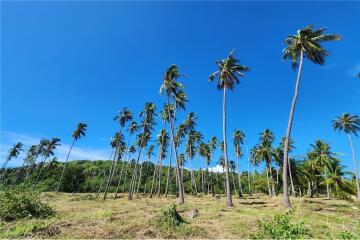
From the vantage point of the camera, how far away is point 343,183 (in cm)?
4794

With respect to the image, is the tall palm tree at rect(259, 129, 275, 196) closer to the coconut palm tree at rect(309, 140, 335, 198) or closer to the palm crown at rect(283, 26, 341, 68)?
the coconut palm tree at rect(309, 140, 335, 198)

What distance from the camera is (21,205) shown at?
16.5 meters

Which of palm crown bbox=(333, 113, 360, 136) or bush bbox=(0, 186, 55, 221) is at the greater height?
palm crown bbox=(333, 113, 360, 136)

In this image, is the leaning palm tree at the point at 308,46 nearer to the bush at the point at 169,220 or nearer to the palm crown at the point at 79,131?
the bush at the point at 169,220

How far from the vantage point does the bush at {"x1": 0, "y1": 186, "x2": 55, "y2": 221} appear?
15.8 metres

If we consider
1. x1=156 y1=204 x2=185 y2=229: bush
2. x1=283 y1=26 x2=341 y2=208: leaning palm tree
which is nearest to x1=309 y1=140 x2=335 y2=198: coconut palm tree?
x1=283 y1=26 x2=341 y2=208: leaning palm tree

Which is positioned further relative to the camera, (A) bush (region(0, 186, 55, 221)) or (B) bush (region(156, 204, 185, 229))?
(A) bush (region(0, 186, 55, 221))

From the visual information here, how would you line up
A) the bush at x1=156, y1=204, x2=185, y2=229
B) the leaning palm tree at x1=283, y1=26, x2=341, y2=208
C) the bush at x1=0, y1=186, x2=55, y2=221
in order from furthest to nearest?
the leaning palm tree at x1=283, y1=26, x2=341, y2=208
the bush at x1=0, y1=186, x2=55, y2=221
the bush at x1=156, y1=204, x2=185, y2=229

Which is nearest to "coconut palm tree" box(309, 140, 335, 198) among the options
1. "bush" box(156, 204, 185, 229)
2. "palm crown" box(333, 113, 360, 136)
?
"palm crown" box(333, 113, 360, 136)

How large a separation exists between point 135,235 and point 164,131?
149 ft

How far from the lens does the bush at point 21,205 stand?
15.8m

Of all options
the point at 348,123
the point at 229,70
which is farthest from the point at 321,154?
the point at 229,70

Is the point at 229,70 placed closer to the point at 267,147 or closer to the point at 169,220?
the point at 169,220

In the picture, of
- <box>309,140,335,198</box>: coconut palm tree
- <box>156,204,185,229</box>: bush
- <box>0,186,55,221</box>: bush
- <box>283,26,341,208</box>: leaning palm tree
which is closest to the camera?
<box>156,204,185,229</box>: bush
